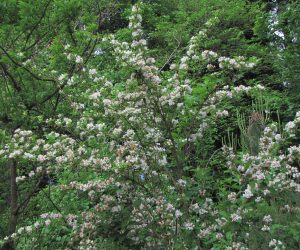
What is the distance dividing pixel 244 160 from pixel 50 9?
2387 millimetres

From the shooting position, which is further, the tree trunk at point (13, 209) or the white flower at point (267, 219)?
the tree trunk at point (13, 209)

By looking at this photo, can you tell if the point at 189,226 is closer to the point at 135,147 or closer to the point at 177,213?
the point at 177,213

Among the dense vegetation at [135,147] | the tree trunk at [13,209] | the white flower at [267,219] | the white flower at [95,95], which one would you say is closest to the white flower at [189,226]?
the dense vegetation at [135,147]

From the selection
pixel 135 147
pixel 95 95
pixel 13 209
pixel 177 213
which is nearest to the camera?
pixel 177 213

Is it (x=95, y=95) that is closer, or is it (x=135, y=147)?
(x=135, y=147)

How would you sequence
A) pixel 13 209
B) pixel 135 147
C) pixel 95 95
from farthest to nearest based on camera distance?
1. pixel 13 209
2. pixel 95 95
3. pixel 135 147

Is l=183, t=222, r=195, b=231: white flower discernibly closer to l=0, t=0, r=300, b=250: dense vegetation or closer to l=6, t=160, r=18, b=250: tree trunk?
l=0, t=0, r=300, b=250: dense vegetation

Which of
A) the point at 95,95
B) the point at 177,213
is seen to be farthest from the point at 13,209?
the point at 177,213

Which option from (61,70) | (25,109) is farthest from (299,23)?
(25,109)

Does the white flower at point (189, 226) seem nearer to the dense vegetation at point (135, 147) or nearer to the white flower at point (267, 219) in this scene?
the dense vegetation at point (135, 147)

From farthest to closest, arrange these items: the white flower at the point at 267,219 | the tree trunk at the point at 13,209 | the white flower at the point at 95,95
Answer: the tree trunk at the point at 13,209, the white flower at the point at 95,95, the white flower at the point at 267,219

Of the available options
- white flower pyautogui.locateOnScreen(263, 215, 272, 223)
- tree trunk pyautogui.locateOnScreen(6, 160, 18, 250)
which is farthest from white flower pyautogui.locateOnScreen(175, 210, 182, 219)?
tree trunk pyautogui.locateOnScreen(6, 160, 18, 250)

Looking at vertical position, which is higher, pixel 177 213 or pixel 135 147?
pixel 135 147

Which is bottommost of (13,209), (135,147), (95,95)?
(13,209)
